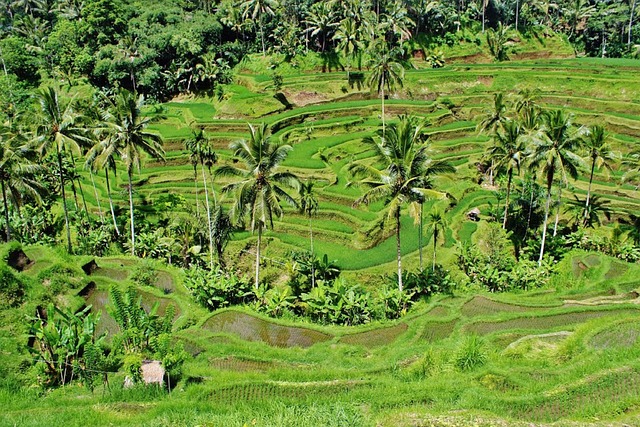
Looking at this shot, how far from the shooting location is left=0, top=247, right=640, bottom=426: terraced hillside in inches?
544

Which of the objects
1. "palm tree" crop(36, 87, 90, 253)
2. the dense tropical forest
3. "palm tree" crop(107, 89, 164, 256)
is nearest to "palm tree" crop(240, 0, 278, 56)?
the dense tropical forest

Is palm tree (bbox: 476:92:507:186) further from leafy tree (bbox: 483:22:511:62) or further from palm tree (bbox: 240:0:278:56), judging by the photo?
leafy tree (bbox: 483:22:511:62)

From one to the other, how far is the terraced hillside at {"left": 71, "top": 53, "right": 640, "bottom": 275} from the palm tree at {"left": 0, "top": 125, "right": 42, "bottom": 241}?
8309mm

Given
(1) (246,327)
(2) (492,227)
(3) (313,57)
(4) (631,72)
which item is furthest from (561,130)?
(3) (313,57)

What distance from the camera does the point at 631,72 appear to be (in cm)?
5938

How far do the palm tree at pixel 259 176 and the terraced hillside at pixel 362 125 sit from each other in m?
7.55

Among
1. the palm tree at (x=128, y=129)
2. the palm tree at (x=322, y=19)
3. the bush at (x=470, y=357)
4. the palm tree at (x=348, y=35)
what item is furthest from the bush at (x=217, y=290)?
the palm tree at (x=322, y=19)

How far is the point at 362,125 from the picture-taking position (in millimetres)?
54188

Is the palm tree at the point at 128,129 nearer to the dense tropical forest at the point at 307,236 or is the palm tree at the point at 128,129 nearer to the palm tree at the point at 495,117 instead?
the dense tropical forest at the point at 307,236

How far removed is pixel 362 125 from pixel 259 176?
30770mm

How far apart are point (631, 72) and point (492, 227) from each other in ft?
126

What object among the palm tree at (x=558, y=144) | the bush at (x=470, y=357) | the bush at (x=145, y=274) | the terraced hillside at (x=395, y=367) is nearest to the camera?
the terraced hillside at (x=395, y=367)

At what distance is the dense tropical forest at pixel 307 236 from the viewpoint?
1591 cm

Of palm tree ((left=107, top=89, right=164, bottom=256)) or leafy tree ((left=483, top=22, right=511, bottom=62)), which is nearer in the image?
palm tree ((left=107, top=89, right=164, bottom=256))
